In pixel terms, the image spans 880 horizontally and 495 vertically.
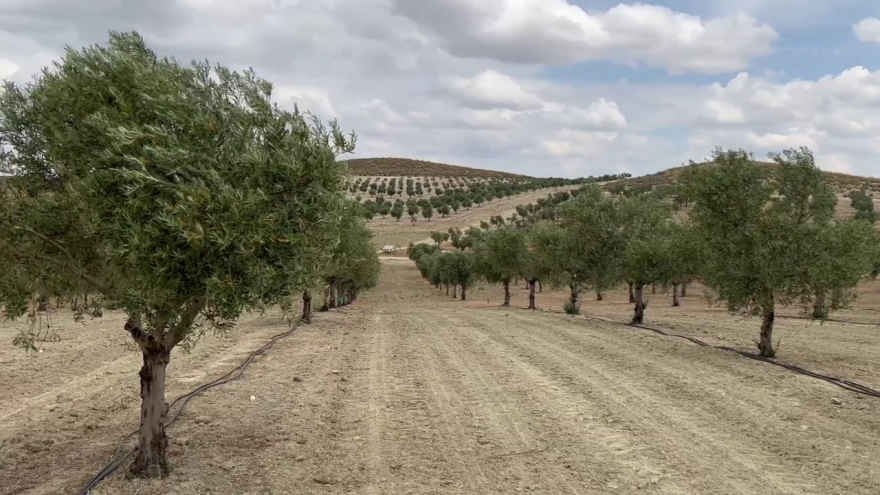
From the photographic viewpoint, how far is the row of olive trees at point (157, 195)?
273 inches

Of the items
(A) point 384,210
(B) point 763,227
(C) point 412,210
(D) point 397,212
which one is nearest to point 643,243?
(B) point 763,227

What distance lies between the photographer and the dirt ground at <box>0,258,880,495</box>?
927 centimetres

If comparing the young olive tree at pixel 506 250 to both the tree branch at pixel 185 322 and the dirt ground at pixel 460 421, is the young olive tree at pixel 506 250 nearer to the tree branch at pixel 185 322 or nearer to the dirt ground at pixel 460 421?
the dirt ground at pixel 460 421

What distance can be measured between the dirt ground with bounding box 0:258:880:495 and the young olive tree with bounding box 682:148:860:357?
2224 mm

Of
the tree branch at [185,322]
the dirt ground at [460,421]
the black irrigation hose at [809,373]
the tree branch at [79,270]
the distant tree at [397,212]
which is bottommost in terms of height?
the dirt ground at [460,421]

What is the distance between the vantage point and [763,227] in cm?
1941

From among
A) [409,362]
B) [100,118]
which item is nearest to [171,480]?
[100,118]

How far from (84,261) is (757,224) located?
19052mm

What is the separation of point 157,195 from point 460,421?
25.7ft

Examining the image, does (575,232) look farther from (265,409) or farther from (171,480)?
(171,480)

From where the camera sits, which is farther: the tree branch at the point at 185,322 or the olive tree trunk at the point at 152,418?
the olive tree trunk at the point at 152,418

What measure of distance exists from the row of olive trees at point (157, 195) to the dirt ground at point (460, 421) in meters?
2.36

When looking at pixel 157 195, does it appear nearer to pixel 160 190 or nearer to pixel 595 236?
pixel 160 190

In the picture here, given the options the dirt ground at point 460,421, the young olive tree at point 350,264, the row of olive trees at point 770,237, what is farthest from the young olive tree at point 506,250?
the dirt ground at point 460,421
